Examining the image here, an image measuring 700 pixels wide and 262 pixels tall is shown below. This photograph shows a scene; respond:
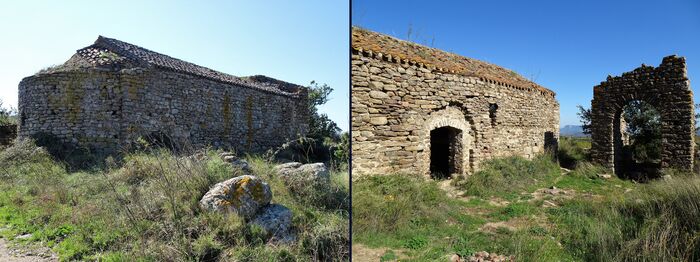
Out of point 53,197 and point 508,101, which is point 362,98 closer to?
point 508,101

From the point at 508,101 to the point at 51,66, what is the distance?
44.5 ft

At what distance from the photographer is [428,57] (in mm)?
6184

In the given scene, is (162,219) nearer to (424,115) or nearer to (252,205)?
(252,205)

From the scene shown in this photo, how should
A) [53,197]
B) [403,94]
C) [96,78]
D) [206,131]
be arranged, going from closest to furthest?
1. [403,94]
2. [53,197]
3. [96,78]
4. [206,131]

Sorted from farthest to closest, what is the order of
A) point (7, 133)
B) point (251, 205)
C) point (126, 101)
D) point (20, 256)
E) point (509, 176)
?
point (7, 133) → point (126, 101) → point (509, 176) → point (251, 205) → point (20, 256)

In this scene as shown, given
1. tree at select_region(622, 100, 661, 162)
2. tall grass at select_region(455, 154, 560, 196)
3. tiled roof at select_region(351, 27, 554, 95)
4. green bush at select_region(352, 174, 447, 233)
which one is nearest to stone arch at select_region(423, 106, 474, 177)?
tall grass at select_region(455, 154, 560, 196)

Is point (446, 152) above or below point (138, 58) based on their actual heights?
below

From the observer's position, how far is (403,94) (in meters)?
5.38

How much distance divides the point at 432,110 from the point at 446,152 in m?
1.65

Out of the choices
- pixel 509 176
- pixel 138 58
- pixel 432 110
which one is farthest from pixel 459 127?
Result: pixel 138 58

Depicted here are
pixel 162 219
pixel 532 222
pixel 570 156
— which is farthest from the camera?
pixel 570 156

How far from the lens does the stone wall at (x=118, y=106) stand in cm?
1045

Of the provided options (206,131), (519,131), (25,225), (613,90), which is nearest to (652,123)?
(613,90)

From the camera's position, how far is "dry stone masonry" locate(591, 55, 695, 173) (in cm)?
595
